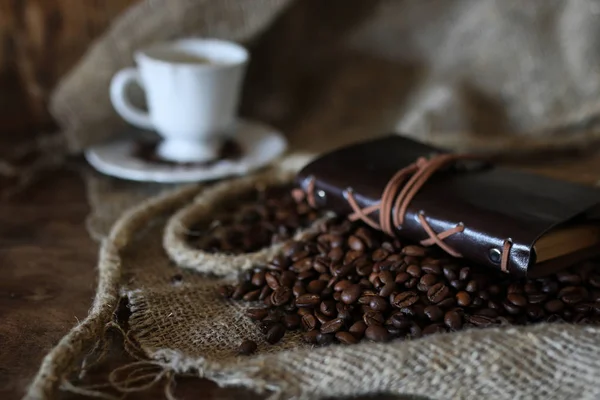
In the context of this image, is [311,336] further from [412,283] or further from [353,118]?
[353,118]

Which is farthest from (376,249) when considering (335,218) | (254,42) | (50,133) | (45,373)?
(50,133)

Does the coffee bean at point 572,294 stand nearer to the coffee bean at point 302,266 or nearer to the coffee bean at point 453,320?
the coffee bean at point 453,320

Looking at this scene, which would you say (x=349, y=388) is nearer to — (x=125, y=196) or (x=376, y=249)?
(x=376, y=249)

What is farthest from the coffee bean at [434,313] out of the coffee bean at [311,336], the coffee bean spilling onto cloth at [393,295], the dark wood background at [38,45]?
the dark wood background at [38,45]

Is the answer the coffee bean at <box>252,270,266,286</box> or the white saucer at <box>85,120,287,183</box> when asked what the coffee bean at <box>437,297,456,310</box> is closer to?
the coffee bean at <box>252,270,266,286</box>

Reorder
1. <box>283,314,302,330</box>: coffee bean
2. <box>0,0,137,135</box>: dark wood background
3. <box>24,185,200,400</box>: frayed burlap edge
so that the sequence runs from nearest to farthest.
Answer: <box>24,185,200,400</box>: frayed burlap edge, <box>283,314,302,330</box>: coffee bean, <box>0,0,137,135</box>: dark wood background

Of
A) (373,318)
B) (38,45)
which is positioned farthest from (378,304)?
(38,45)

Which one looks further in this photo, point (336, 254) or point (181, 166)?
point (181, 166)

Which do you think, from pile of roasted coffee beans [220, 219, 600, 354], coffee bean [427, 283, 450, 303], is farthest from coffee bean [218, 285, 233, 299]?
coffee bean [427, 283, 450, 303]
